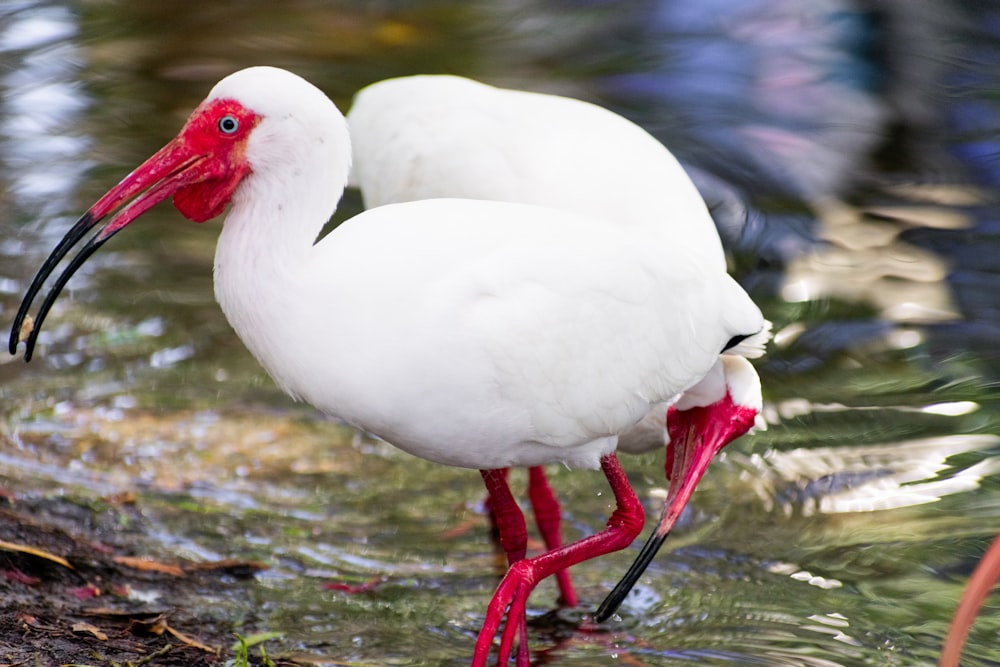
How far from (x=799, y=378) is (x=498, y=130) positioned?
2156 millimetres

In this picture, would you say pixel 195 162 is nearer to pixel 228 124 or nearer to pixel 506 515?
pixel 228 124

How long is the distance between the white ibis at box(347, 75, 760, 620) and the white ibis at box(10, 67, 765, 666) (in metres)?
0.60

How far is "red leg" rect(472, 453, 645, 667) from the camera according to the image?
14.6 feet

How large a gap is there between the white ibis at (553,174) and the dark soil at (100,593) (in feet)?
3.52

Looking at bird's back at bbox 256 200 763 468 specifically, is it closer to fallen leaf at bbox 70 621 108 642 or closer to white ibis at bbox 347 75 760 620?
white ibis at bbox 347 75 760 620

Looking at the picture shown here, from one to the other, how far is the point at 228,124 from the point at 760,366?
12.0 ft

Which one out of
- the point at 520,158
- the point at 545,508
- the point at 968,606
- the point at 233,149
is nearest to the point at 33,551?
the point at 233,149

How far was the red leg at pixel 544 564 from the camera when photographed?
444 centimetres

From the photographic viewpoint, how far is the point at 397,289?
3986 millimetres

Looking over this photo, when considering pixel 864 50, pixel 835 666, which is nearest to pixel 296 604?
pixel 835 666

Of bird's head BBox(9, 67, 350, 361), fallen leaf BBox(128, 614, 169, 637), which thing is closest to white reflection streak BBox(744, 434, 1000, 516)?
fallen leaf BBox(128, 614, 169, 637)

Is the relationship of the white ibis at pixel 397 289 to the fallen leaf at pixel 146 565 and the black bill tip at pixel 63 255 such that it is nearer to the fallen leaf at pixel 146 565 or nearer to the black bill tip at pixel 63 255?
the black bill tip at pixel 63 255

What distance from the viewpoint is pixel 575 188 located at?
5312 millimetres

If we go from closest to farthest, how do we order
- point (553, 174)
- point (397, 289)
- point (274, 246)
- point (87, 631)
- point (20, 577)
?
point (397, 289), point (274, 246), point (87, 631), point (20, 577), point (553, 174)
